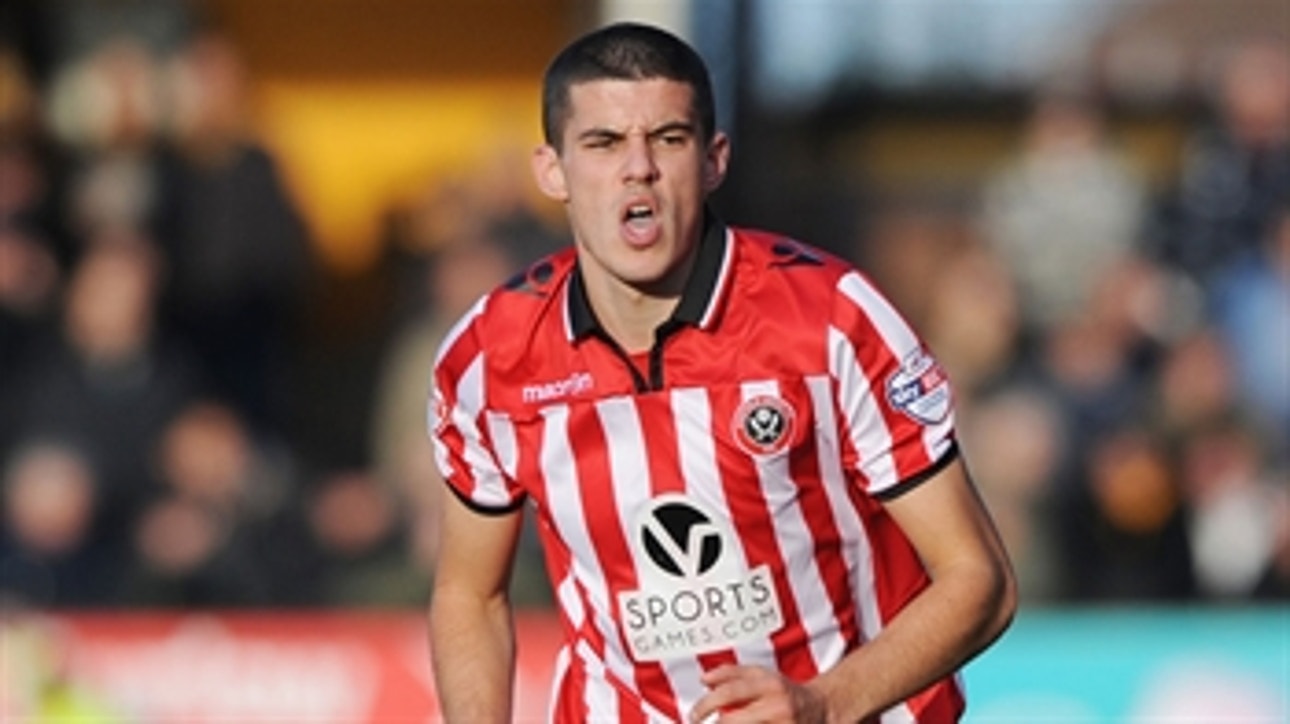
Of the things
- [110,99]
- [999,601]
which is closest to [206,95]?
[110,99]

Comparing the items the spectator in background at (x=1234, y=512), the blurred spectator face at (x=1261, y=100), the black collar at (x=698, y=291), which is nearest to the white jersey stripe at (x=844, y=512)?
the black collar at (x=698, y=291)

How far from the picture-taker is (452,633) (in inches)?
190

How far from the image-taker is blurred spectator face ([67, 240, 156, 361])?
393 inches

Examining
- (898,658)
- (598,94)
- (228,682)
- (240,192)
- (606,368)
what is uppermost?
(598,94)

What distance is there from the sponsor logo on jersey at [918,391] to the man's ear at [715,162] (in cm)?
43

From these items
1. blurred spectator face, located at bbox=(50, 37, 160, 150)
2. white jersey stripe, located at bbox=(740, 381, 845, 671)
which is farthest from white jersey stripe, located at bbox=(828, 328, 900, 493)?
blurred spectator face, located at bbox=(50, 37, 160, 150)

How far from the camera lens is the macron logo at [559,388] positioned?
4652 millimetres

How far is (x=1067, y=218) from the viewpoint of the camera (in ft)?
34.6

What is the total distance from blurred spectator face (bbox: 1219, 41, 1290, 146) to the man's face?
6.09 m

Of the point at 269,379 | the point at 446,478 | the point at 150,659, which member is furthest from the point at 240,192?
the point at 446,478

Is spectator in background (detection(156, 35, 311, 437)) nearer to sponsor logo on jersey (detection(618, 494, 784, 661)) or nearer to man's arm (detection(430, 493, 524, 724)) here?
man's arm (detection(430, 493, 524, 724))

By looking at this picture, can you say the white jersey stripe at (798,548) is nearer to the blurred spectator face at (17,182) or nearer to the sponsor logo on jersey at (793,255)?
the sponsor logo on jersey at (793,255)

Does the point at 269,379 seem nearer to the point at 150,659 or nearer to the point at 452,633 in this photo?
the point at 150,659

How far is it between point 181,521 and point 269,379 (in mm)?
1127
